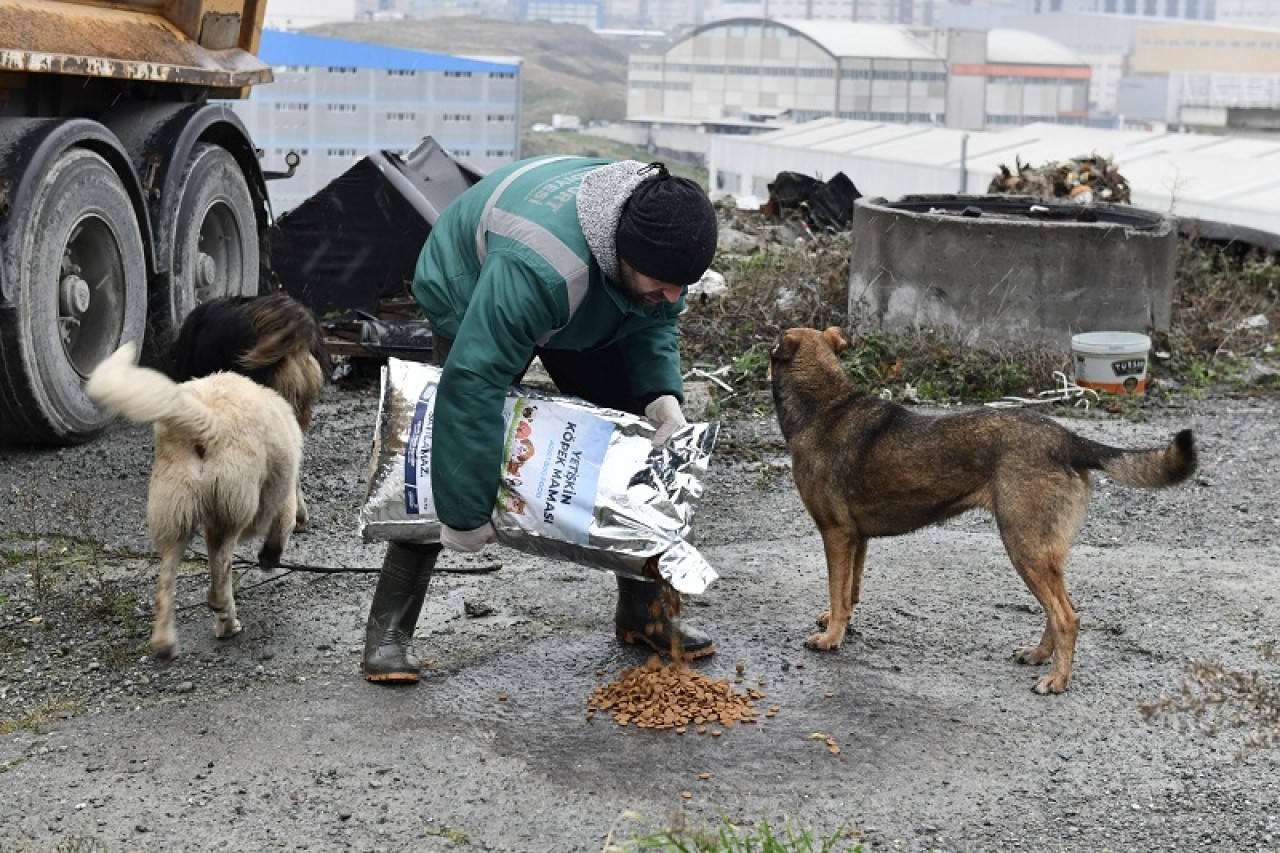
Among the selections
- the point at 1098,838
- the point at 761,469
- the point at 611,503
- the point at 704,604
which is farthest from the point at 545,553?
the point at 761,469

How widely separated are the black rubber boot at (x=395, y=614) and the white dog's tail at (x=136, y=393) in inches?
31.4

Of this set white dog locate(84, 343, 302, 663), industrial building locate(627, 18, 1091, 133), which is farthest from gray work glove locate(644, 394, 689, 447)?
industrial building locate(627, 18, 1091, 133)

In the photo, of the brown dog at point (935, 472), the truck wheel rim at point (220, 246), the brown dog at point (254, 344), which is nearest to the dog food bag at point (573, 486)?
the brown dog at point (935, 472)

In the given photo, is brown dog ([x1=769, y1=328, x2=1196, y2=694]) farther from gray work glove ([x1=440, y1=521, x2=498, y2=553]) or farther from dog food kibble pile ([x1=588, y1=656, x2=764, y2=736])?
gray work glove ([x1=440, y1=521, x2=498, y2=553])

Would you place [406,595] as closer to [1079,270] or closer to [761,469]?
[761,469]

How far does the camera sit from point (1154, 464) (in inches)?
185

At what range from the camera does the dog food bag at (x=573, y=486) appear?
443cm

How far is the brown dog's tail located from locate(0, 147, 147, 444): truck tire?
4.73 m

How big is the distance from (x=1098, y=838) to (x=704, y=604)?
2.08 metres

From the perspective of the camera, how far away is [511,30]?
66250 millimetres

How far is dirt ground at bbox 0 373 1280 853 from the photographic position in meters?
3.91

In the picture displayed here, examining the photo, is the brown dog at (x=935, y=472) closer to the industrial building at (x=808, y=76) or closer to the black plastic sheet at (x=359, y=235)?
the black plastic sheet at (x=359, y=235)

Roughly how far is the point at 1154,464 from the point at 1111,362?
4.44m

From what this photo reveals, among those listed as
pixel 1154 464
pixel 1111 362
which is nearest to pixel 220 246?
pixel 1111 362
